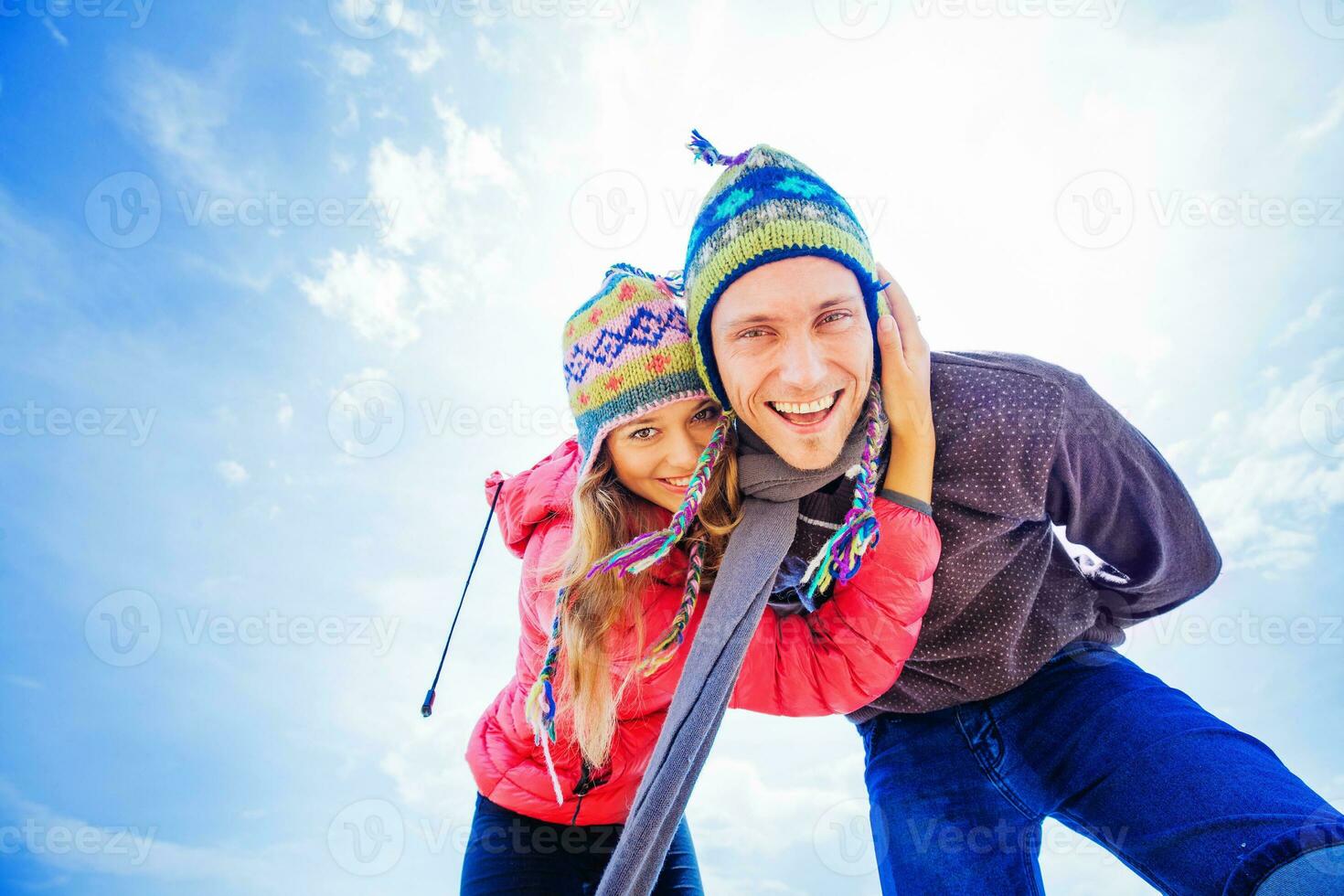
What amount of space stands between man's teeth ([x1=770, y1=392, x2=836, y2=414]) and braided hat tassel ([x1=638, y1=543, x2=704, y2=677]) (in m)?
0.63

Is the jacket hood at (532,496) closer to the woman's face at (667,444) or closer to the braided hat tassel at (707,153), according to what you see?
the woman's face at (667,444)

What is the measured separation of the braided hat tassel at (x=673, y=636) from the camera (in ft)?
8.00

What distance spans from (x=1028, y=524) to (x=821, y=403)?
0.80m

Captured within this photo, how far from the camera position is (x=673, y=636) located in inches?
96.5

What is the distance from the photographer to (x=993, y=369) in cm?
238

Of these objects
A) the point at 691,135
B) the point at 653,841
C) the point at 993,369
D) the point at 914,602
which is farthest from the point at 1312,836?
the point at 691,135

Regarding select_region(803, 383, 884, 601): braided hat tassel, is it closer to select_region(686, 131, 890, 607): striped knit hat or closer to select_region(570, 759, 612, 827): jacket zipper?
select_region(686, 131, 890, 607): striped knit hat

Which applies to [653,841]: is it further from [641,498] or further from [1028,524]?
[1028,524]

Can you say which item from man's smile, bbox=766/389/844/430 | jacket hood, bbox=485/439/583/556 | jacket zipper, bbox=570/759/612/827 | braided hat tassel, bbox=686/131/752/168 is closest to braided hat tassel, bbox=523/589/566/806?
jacket zipper, bbox=570/759/612/827

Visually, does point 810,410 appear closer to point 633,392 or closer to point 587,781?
point 633,392

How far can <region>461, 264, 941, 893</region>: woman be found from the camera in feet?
7.54

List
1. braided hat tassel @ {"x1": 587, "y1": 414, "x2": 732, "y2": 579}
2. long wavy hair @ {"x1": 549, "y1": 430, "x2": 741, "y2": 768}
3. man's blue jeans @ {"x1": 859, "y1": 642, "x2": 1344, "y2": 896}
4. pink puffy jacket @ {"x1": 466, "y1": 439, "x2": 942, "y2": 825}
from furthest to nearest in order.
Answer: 1. long wavy hair @ {"x1": 549, "y1": 430, "x2": 741, "y2": 768}
2. braided hat tassel @ {"x1": 587, "y1": 414, "x2": 732, "y2": 579}
3. pink puffy jacket @ {"x1": 466, "y1": 439, "x2": 942, "y2": 825}
4. man's blue jeans @ {"x1": 859, "y1": 642, "x2": 1344, "y2": 896}

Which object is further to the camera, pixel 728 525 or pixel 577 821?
pixel 577 821

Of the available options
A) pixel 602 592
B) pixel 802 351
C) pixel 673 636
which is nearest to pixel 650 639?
pixel 673 636
